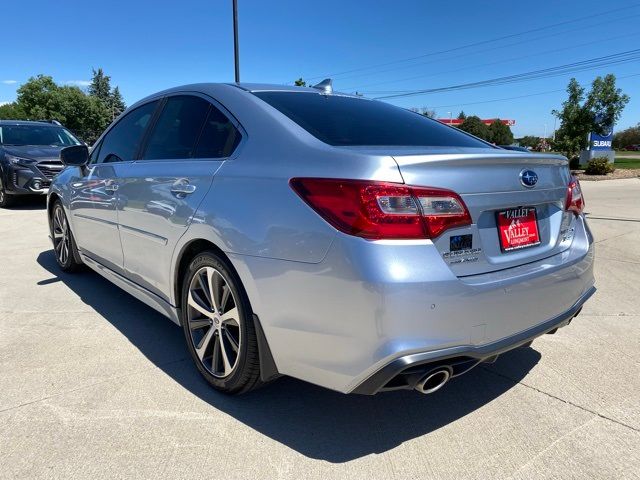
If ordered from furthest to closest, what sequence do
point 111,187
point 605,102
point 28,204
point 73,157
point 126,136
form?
point 605,102 < point 28,204 < point 73,157 < point 126,136 < point 111,187

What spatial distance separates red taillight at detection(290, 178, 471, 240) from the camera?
6.43ft

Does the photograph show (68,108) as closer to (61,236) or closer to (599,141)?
(599,141)

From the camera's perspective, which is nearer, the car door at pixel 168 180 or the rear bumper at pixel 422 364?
the rear bumper at pixel 422 364

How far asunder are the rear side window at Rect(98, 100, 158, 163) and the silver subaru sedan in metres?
0.52

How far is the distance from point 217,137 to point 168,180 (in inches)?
16.5

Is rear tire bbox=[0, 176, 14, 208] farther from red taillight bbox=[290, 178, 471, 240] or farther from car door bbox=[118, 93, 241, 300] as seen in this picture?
red taillight bbox=[290, 178, 471, 240]

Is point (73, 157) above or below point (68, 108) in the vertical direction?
below

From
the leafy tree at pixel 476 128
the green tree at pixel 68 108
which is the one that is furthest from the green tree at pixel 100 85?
the leafy tree at pixel 476 128

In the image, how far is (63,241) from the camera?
202 inches

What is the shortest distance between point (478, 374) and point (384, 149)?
1628 millimetres

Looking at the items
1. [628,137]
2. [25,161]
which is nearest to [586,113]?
[25,161]

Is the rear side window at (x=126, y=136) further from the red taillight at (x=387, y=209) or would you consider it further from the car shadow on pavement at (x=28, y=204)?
the car shadow on pavement at (x=28, y=204)

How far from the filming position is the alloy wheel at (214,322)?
2615 mm

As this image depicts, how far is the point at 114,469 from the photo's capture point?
7.14ft
